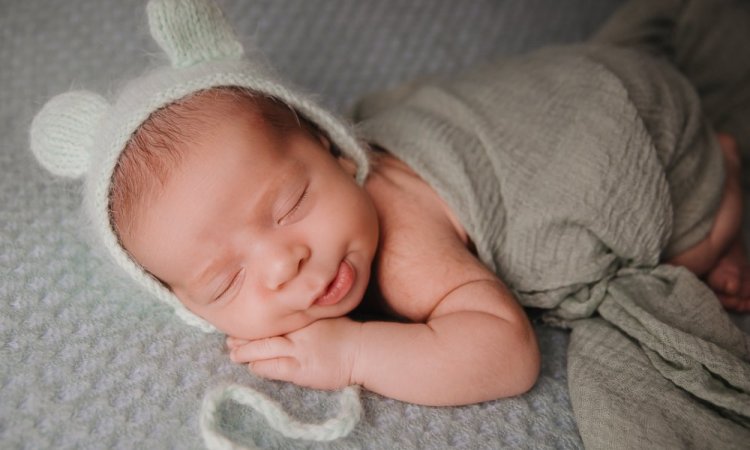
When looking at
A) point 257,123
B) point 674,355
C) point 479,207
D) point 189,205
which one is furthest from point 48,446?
point 674,355

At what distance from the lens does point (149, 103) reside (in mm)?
895

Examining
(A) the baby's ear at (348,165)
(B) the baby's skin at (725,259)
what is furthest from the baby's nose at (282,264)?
(B) the baby's skin at (725,259)

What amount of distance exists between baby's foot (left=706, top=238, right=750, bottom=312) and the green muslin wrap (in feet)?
0.36

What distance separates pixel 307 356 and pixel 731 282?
2.58 feet

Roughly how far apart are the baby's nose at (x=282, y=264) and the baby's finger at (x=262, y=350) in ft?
0.24

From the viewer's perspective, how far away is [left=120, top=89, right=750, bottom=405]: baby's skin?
2.82 feet

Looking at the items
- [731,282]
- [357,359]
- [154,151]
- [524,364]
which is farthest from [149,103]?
[731,282]

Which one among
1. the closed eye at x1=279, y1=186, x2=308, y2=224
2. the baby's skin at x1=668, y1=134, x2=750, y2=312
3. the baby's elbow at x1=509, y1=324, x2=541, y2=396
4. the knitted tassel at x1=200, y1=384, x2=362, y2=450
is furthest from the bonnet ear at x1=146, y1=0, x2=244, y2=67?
the baby's skin at x1=668, y1=134, x2=750, y2=312

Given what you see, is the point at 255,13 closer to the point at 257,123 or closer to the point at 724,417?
the point at 257,123

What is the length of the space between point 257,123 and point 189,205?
0.50ft

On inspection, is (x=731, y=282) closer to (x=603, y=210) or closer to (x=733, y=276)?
(x=733, y=276)

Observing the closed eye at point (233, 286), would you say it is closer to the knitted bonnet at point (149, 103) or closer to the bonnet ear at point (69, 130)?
the knitted bonnet at point (149, 103)

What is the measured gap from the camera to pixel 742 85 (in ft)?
4.86

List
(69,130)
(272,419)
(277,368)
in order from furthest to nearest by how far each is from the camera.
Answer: (69,130), (277,368), (272,419)
